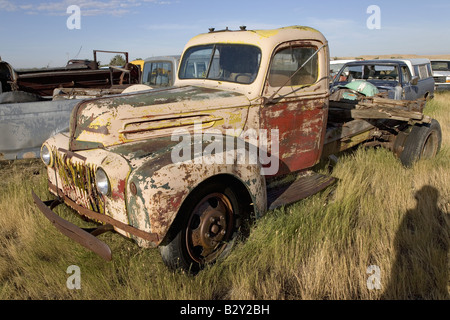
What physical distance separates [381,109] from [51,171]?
13.8 feet

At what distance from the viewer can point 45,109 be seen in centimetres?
557

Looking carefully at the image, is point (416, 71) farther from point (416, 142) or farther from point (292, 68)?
point (292, 68)

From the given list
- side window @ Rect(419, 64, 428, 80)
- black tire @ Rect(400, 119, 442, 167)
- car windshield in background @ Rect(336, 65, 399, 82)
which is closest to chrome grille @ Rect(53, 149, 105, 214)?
black tire @ Rect(400, 119, 442, 167)

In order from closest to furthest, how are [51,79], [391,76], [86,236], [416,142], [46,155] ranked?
[86,236] < [46,155] < [416,142] < [51,79] < [391,76]

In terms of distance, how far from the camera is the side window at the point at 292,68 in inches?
138

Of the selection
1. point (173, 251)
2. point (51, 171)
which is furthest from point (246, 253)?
point (51, 171)

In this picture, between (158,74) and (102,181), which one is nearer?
(102,181)

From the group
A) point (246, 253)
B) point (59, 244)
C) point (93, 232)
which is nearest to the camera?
point (93, 232)

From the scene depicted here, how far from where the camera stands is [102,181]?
8.32 feet

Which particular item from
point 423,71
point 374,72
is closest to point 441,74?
point 423,71

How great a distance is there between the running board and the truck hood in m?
0.82

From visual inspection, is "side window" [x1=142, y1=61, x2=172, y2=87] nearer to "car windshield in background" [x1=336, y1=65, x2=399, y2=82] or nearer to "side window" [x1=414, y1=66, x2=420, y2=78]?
"car windshield in background" [x1=336, y1=65, x2=399, y2=82]

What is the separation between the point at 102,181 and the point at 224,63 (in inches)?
74.6
